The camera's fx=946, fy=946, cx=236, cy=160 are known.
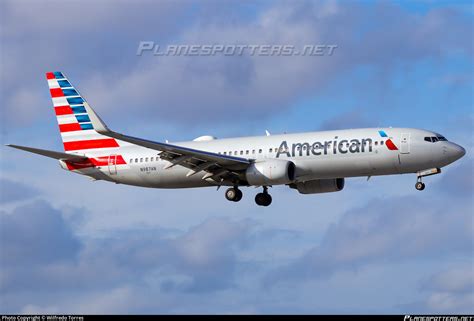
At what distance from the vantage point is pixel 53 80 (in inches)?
2879

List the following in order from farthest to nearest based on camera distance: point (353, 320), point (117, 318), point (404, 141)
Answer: point (404, 141)
point (117, 318)
point (353, 320)

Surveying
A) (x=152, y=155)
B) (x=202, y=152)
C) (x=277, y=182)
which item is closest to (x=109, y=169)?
(x=152, y=155)

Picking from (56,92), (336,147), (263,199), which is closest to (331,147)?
(336,147)

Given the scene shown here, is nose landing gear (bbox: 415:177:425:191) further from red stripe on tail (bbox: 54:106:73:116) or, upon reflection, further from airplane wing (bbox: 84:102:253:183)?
red stripe on tail (bbox: 54:106:73:116)

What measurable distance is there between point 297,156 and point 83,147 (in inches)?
689

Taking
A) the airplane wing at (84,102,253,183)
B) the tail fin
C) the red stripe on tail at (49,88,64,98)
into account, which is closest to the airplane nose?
the airplane wing at (84,102,253,183)

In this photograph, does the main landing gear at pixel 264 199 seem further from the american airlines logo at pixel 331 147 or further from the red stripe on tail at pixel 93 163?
the red stripe on tail at pixel 93 163

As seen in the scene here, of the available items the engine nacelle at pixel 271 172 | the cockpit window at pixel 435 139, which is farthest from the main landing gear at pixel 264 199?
the cockpit window at pixel 435 139

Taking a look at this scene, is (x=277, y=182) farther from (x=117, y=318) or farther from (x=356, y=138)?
(x=117, y=318)

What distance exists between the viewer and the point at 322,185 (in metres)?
65.9

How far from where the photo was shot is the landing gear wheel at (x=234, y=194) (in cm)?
6372

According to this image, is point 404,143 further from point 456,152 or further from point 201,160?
point 201,160

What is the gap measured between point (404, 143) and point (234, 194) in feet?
39.9

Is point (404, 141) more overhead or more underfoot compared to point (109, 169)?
more underfoot
